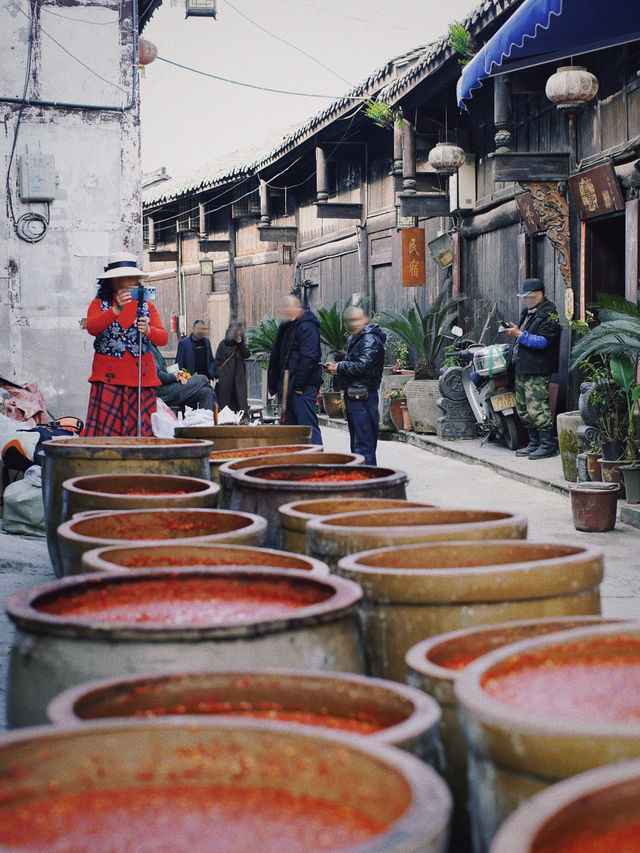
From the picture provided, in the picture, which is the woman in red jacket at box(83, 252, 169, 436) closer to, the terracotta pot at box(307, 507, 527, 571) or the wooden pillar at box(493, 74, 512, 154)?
the terracotta pot at box(307, 507, 527, 571)

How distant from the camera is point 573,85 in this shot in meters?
9.49

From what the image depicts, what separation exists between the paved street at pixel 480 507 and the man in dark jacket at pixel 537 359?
0.55 metres

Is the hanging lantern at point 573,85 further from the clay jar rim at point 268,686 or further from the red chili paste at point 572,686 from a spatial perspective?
the clay jar rim at point 268,686

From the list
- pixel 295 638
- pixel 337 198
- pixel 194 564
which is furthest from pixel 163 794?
pixel 337 198

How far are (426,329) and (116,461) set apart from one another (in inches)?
455

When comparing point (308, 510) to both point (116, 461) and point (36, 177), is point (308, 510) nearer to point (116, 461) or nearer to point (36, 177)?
point (116, 461)

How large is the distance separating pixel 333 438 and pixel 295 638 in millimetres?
12903

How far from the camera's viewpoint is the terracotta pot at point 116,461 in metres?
3.32

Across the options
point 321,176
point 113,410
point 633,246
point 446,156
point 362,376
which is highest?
point 321,176

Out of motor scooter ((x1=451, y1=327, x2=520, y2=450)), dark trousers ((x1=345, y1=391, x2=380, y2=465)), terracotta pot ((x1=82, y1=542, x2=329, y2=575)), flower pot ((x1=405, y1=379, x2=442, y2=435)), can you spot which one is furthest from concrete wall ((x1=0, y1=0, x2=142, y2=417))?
terracotta pot ((x1=82, y1=542, x2=329, y2=575))

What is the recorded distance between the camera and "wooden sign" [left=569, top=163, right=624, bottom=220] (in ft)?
31.8

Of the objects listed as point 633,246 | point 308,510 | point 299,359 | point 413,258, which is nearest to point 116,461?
point 308,510

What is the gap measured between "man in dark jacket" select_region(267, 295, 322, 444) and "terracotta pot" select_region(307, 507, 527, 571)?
640 cm

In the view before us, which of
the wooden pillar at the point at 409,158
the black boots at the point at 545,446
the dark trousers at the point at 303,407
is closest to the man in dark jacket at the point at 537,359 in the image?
the black boots at the point at 545,446
